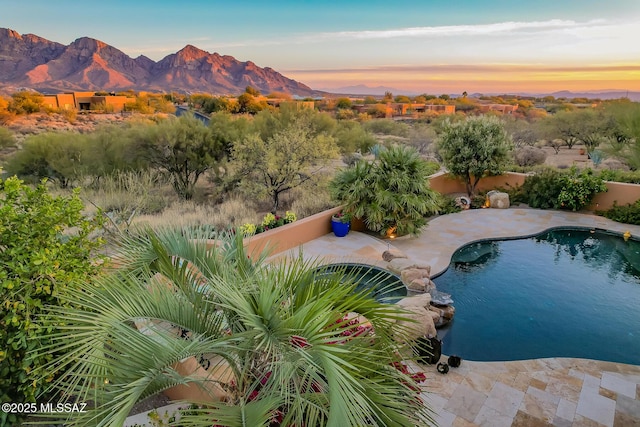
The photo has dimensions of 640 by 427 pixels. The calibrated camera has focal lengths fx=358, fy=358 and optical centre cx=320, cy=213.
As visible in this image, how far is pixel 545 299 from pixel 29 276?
302 inches

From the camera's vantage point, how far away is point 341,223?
30.4 feet

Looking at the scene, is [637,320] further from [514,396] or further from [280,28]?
[280,28]

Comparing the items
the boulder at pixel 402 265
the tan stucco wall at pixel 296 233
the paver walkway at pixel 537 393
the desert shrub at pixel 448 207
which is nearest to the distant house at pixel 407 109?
the desert shrub at pixel 448 207

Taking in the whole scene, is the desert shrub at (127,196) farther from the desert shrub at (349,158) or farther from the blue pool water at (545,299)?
the desert shrub at (349,158)

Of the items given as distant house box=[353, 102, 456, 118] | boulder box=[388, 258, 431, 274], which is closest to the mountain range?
distant house box=[353, 102, 456, 118]

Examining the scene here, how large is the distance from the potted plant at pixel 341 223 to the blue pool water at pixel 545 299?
8.99 ft

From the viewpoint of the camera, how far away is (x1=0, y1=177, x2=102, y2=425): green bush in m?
2.65

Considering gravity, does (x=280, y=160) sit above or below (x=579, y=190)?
above

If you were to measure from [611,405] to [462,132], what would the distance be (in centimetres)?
988

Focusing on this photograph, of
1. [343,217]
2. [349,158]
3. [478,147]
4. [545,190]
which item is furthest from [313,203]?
[545,190]

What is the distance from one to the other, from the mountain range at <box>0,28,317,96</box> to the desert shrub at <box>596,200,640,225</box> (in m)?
64.2

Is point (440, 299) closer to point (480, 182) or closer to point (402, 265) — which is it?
point (402, 265)

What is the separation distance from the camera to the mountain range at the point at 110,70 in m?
54.8

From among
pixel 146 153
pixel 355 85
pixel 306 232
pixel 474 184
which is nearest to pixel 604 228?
pixel 474 184
